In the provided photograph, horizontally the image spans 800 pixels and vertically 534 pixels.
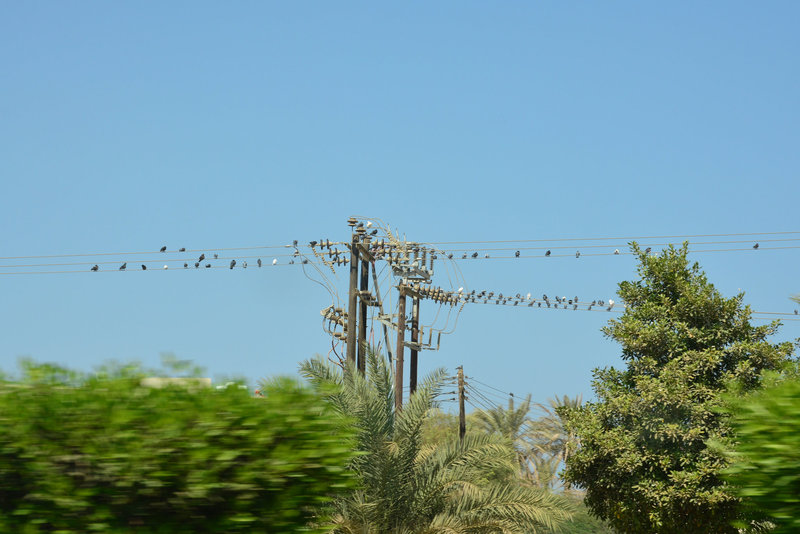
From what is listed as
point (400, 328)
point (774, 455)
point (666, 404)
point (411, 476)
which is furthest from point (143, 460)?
point (400, 328)

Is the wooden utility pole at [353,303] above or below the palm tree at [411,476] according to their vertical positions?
above

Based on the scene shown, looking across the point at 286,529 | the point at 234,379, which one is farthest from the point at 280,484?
the point at 234,379

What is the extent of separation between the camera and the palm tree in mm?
14617

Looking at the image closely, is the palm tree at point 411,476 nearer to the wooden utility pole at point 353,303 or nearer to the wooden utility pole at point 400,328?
the wooden utility pole at point 353,303

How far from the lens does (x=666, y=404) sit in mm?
20672

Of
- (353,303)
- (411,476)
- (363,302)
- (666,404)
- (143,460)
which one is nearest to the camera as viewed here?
(143,460)

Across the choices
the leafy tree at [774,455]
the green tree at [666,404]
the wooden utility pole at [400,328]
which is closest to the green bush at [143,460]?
the leafy tree at [774,455]

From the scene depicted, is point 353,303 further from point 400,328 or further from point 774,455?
point 774,455

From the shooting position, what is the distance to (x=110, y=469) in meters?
5.30

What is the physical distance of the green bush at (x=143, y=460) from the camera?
17.5 ft

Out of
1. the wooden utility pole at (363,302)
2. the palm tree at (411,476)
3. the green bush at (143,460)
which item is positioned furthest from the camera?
the wooden utility pole at (363,302)

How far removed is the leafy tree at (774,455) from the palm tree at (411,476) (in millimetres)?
8982

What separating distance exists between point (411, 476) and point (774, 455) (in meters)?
10.7

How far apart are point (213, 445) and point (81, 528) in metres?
0.96
